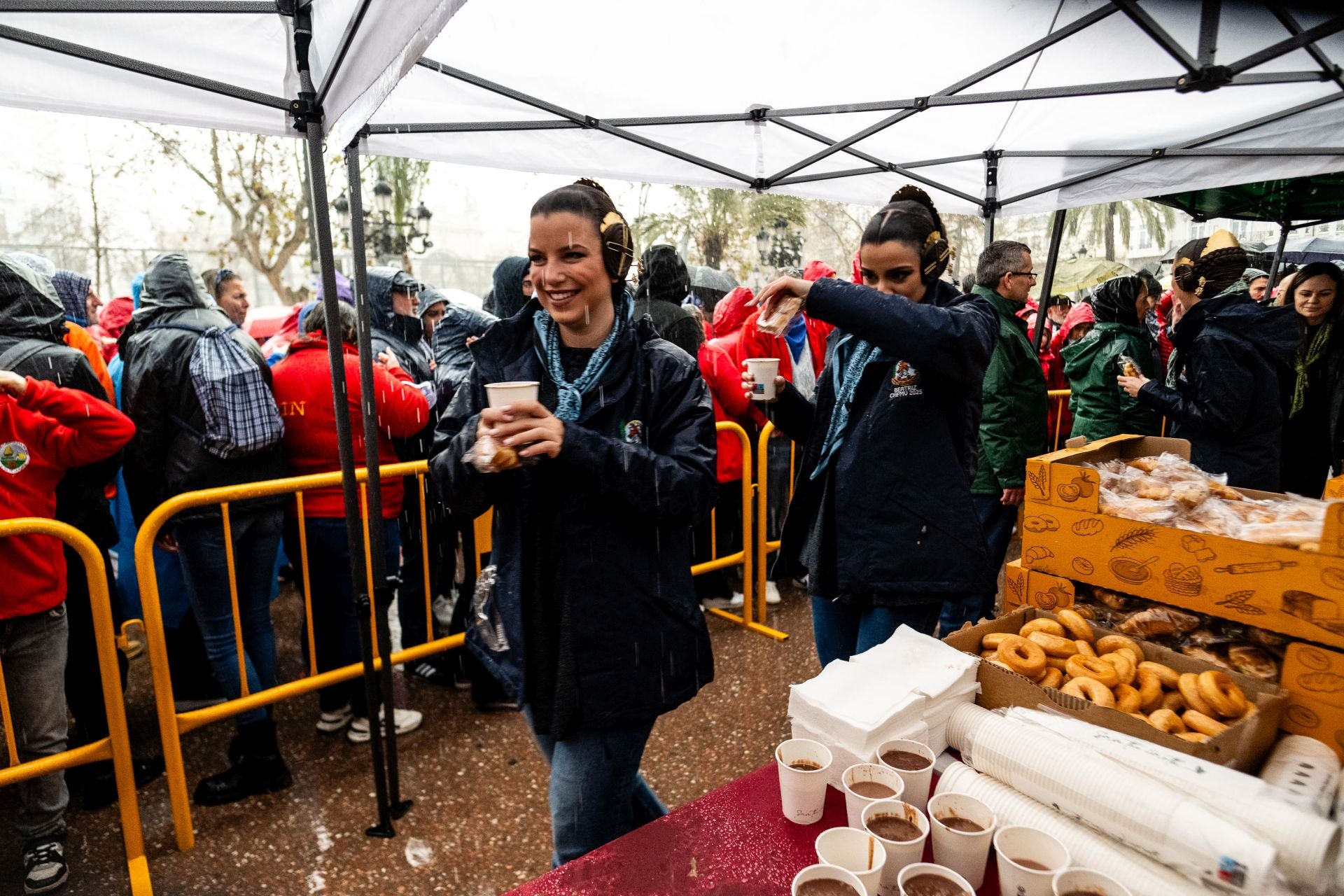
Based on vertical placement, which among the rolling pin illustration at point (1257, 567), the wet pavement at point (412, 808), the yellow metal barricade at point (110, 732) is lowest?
the wet pavement at point (412, 808)

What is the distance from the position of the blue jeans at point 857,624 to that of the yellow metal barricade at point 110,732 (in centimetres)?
271

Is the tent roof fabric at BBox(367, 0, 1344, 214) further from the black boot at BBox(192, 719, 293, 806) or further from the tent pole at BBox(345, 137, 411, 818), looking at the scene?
the black boot at BBox(192, 719, 293, 806)

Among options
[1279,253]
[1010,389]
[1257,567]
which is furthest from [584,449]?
[1279,253]

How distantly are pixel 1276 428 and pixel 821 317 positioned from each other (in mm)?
3878

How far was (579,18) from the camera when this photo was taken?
3336 millimetres

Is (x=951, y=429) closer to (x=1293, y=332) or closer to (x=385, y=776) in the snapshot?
(x=385, y=776)

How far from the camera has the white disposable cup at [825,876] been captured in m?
1.20

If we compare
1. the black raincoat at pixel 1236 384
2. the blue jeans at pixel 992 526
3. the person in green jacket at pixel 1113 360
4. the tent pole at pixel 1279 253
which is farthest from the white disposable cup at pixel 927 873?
the tent pole at pixel 1279 253

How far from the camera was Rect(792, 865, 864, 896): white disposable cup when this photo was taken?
47.4 inches

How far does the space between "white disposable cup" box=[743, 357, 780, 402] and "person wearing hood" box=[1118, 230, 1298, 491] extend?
10.4 feet

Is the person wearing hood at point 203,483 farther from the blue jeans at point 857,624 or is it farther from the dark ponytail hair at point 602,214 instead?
the blue jeans at point 857,624

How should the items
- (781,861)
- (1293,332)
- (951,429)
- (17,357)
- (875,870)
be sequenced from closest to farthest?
(875,870), (781,861), (951,429), (17,357), (1293,332)

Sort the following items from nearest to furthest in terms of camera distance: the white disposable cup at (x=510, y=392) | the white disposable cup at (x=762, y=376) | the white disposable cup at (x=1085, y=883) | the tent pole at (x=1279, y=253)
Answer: the white disposable cup at (x=1085, y=883)
the white disposable cup at (x=510, y=392)
the white disposable cup at (x=762, y=376)
the tent pole at (x=1279, y=253)

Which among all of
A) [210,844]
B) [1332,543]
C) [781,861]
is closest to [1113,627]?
[1332,543]
